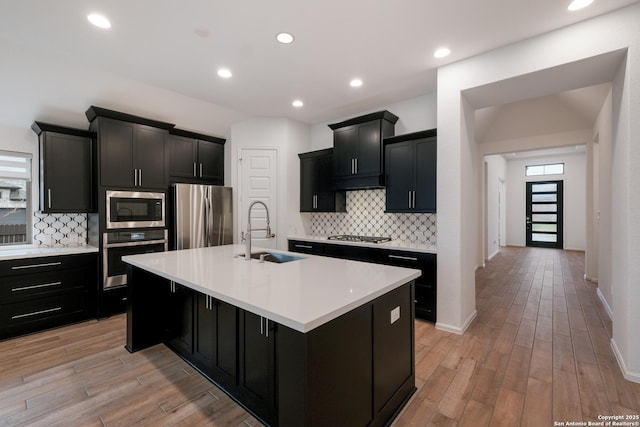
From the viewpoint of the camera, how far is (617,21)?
2.13 metres

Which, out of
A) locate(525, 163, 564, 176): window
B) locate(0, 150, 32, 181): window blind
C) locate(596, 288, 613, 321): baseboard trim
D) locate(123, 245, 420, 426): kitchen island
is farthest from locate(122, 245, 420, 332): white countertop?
locate(525, 163, 564, 176): window

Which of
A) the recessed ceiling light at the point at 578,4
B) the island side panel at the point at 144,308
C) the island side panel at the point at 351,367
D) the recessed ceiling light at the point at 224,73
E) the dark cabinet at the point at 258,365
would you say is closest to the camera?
the island side panel at the point at 351,367

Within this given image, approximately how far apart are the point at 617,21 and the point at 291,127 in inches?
152

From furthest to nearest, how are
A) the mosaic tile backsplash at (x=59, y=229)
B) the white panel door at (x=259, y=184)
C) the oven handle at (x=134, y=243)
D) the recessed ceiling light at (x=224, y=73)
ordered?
the white panel door at (x=259, y=184), the mosaic tile backsplash at (x=59, y=229), the oven handle at (x=134, y=243), the recessed ceiling light at (x=224, y=73)

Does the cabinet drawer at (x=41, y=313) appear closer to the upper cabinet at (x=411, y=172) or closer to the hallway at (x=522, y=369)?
the hallway at (x=522, y=369)

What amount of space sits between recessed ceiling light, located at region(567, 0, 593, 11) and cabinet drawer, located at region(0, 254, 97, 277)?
529cm

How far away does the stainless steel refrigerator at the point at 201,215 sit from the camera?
4066 mm

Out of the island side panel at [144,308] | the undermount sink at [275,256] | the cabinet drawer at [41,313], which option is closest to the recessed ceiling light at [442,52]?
the undermount sink at [275,256]

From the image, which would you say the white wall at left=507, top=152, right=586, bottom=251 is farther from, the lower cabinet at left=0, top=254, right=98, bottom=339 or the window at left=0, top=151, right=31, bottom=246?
the window at left=0, top=151, right=31, bottom=246

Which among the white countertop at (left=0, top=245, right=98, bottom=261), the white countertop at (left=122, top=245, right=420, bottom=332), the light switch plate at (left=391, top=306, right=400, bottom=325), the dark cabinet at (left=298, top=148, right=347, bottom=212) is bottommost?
the light switch plate at (left=391, top=306, right=400, bottom=325)

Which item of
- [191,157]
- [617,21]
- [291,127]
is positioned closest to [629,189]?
[617,21]

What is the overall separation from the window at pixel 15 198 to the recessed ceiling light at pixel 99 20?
239 centimetres

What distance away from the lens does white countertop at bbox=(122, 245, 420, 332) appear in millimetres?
1289

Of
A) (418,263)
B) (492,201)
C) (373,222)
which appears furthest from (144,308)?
(492,201)
